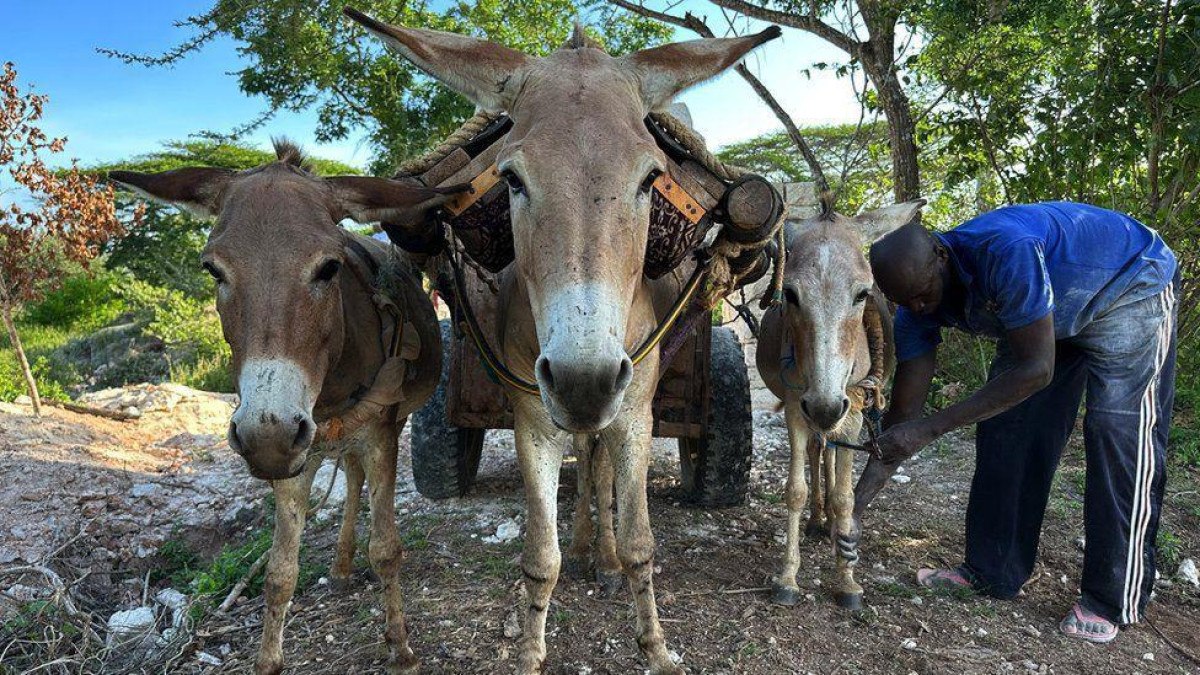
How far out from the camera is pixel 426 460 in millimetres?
5020

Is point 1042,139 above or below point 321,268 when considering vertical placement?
above

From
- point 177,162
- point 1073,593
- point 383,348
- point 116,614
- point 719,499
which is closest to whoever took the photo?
point 383,348

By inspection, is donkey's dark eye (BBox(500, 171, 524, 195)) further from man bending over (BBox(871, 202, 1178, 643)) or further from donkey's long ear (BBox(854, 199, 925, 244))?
donkey's long ear (BBox(854, 199, 925, 244))

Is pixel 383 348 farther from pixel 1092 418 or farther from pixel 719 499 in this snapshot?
pixel 1092 418

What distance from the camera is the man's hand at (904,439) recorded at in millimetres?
3242

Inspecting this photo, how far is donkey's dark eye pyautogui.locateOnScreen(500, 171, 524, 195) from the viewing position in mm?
2209

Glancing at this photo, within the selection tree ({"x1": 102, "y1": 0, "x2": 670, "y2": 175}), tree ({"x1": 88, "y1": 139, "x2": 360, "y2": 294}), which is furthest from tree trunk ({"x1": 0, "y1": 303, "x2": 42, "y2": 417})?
tree ({"x1": 88, "y1": 139, "x2": 360, "y2": 294})

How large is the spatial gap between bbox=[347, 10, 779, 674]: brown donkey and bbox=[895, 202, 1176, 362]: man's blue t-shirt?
1703mm

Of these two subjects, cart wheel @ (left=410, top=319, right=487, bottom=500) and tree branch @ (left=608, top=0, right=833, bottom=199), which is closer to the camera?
cart wheel @ (left=410, top=319, right=487, bottom=500)

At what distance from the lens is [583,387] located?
1.90 metres

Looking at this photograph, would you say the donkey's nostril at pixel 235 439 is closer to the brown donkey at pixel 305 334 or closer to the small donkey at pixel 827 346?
the brown donkey at pixel 305 334

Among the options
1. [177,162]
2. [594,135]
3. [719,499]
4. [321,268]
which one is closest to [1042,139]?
[719,499]

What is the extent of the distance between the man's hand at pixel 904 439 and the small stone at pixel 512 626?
1918mm

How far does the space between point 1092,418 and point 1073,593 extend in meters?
1.12
